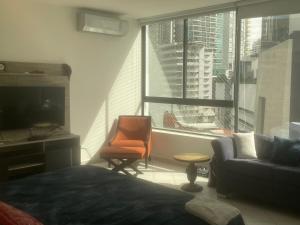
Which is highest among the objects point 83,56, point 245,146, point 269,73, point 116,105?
point 83,56

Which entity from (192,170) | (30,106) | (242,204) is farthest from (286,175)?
(30,106)

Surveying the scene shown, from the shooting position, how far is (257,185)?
162 inches

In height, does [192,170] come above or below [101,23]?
below

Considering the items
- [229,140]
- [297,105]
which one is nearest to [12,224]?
[229,140]

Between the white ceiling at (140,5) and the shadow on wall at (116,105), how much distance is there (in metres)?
1.02

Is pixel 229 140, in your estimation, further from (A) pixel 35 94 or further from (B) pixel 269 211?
(A) pixel 35 94

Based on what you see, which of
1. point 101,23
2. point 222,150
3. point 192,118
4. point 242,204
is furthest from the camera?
point 192,118

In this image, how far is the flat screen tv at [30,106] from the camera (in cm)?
478

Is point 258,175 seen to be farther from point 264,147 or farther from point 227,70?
point 227,70

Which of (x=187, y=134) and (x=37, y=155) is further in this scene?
(x=187, y=134)

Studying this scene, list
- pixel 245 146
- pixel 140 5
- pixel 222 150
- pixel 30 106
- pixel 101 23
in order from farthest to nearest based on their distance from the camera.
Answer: pixel 101 23 → pixel 140 5 → pixel 30 106 → pixel 245 146 → pixel 222 150

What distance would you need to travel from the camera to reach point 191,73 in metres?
6.16

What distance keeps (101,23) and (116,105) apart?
1569mm

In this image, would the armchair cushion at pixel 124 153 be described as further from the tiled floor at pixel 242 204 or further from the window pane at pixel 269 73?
the window pane at pixel 269 73
